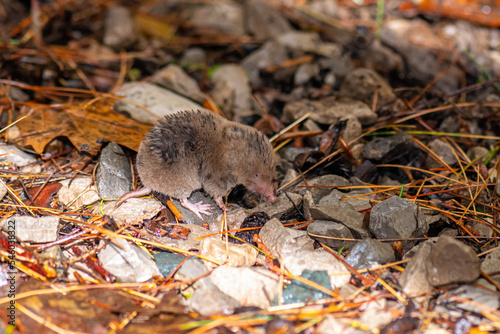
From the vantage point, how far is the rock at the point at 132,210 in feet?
10.5

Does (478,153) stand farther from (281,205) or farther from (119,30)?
(119,30)

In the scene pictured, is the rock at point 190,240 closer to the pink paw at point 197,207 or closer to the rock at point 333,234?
the pink paw at point 197,207

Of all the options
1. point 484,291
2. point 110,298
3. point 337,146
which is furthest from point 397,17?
point 110,298

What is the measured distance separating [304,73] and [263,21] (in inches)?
53.4

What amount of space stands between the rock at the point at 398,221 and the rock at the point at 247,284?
3.10 feet

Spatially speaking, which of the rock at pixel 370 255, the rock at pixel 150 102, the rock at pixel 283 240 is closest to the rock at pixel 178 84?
the rock at pixel 150 102

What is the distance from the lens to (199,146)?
3379mm

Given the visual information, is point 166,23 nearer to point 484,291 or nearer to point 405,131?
point 405,131

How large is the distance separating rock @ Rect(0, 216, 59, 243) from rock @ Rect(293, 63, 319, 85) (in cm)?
356

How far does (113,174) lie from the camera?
3.54m

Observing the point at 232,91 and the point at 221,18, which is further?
the point at 221,18

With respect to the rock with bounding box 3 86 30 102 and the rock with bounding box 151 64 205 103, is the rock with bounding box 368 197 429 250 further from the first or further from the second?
the rock with bounding box 3 86 30 102

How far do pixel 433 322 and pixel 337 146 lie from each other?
2012 millimetres

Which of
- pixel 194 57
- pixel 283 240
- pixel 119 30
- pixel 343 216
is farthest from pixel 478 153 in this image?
pixel 119 30
